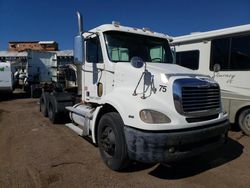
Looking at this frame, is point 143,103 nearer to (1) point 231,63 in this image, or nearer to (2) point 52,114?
(1) point 231,63

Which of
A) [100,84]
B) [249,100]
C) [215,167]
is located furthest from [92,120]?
[249,100]

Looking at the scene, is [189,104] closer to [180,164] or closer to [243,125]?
[180,164]

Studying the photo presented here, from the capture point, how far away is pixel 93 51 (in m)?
5.67

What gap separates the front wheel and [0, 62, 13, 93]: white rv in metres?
13.0

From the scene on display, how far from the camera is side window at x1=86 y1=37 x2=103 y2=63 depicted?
216 inches

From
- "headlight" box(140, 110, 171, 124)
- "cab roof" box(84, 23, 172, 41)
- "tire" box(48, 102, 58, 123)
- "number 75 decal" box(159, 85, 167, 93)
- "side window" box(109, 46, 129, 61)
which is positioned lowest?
"tire" box(48, 102, 58, 123)

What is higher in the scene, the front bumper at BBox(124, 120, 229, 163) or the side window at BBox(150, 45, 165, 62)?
the side window at BBox(150, 45, 165, 62)

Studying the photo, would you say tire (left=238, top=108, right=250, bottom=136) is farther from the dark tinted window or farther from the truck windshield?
the truck windshield

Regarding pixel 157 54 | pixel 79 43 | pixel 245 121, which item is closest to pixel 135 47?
pixel 157 54

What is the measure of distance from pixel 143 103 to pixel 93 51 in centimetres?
221

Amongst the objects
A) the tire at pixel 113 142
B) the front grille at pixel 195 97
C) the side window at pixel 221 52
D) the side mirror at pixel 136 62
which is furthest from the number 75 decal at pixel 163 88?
the side window at pixel 221 52

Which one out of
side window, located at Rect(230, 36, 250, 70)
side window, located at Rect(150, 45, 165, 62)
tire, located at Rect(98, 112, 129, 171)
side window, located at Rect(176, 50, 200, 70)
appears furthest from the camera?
side window, located at Rect(176, 50, 200, 70)

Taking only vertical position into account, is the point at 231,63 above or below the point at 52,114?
above

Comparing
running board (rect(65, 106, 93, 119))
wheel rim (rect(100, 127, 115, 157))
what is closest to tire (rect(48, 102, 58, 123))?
running board (rect(65, 106, 93, 119))
